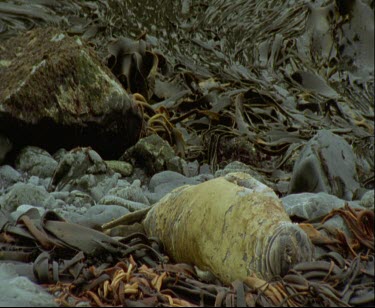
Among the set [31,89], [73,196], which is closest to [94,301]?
[73,196]

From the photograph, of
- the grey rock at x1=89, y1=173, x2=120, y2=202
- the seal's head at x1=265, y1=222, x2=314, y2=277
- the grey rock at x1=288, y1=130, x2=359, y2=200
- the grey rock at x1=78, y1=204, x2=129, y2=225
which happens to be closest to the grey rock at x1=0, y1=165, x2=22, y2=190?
the grey rock at x1=89, y1=173, x2=120, y2=202

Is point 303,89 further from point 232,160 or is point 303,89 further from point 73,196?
point 73,196

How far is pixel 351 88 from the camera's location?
2.49 m

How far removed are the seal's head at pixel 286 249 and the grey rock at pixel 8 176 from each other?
2.28 meters

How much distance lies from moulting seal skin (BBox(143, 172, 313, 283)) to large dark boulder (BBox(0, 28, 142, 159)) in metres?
2.04

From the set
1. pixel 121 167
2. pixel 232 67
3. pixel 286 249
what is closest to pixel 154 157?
pixel 121 167

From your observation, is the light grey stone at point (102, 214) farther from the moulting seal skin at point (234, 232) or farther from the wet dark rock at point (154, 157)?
the wet dark rock at point (154, 157)

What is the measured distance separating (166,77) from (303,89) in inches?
83.9

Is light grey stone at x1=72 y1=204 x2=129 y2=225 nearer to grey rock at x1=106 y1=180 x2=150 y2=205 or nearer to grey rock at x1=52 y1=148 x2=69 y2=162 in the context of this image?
grey rock at x1=106 y1=180 x2=150 y2=205

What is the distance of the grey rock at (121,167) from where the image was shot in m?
4.55

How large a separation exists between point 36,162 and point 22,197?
0.92 meters

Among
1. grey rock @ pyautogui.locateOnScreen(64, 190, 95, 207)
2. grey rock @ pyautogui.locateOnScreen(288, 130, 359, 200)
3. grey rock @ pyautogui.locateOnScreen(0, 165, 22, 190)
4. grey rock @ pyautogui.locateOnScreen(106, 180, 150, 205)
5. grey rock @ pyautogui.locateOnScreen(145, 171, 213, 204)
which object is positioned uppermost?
grey rock @ pyautogui.locateOnScreen(288, 130, 359, 200)

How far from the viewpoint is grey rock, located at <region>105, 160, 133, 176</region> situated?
455 centimetres

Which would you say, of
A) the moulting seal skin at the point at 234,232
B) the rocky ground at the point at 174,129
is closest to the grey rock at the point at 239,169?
the rocky ground at the point at 174,129
